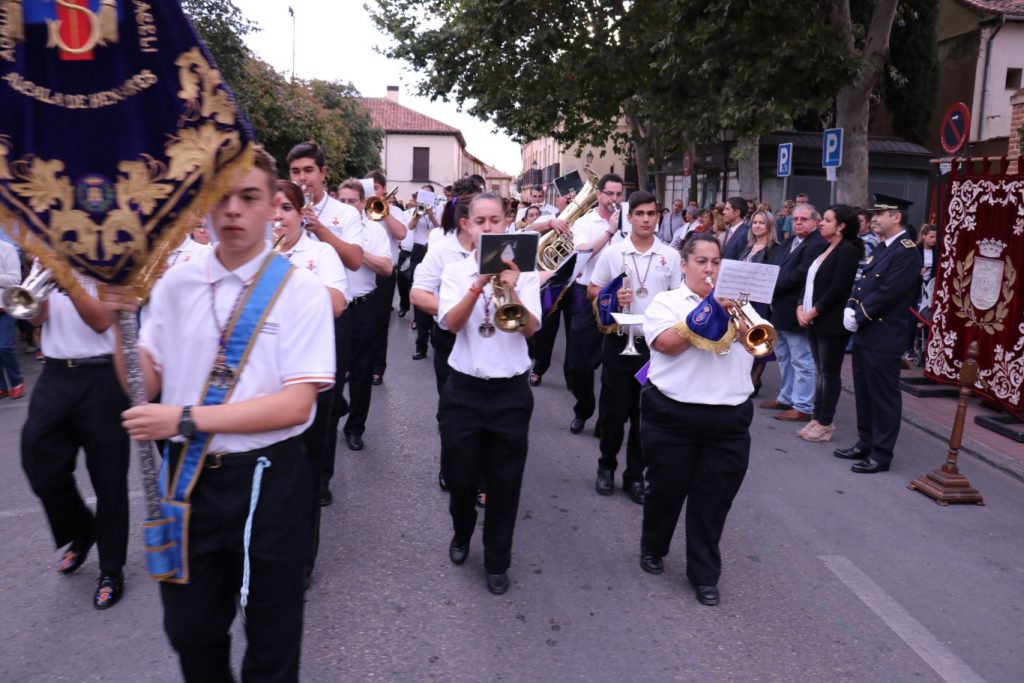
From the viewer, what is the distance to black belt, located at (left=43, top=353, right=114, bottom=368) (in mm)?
3914

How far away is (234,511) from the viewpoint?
2389 mm

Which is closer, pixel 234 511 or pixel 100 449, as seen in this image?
pixel 234 511

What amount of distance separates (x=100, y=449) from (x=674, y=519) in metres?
2.89

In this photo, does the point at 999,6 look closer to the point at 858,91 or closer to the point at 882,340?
the point at 858,91

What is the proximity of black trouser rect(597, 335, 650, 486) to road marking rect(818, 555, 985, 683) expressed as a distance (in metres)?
1.36

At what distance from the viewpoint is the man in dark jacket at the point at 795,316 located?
25.7 feet

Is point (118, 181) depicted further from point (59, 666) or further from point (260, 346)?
point (59, 666)

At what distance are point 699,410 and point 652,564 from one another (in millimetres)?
948

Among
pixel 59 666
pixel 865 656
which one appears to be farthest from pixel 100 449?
pixel 865 656

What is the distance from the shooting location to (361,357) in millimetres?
6480

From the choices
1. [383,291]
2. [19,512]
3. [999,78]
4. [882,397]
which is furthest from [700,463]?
[999,78]

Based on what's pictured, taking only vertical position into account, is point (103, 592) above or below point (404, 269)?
below

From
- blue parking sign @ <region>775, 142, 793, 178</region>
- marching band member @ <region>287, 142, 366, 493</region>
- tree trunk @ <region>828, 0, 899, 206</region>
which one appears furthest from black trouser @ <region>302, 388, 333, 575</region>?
blue parking sign @ <region>775, 142, 793, 178</region>

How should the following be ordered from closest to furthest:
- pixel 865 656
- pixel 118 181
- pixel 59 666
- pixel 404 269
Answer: pixel 118 181, pixel 59 666, pixel 865 656, pixel 404 269
